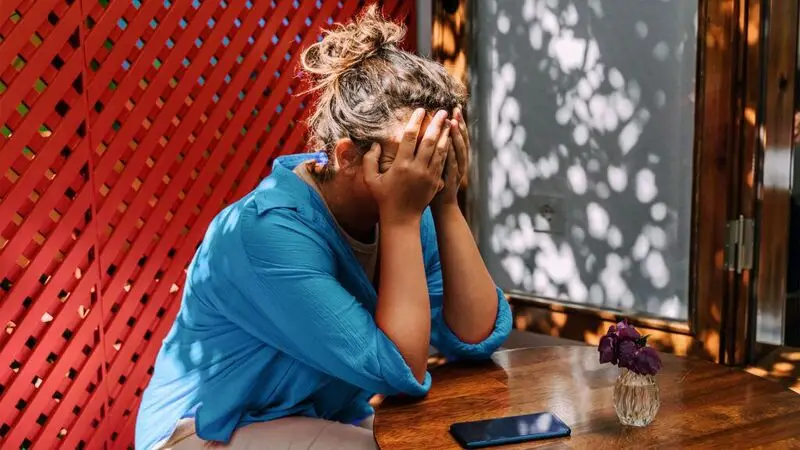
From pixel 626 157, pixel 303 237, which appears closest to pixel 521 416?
pixel 303 237

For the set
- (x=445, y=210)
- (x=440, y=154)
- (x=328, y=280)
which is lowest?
(x=328, y=280)

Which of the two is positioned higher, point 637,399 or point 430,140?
point 430,140

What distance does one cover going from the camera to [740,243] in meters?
2.18

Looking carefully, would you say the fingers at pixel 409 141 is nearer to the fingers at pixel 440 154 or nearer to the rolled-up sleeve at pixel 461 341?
the fingers at pixel 440 154

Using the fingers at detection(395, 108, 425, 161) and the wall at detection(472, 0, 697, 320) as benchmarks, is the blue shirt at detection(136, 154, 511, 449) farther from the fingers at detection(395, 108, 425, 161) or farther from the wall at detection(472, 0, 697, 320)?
the wall at detection(472, 0, 697, 320)

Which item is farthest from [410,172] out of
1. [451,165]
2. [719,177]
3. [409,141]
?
[719,177]

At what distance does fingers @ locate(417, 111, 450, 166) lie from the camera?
1.47 meters

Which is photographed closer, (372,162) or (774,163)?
(372,162)

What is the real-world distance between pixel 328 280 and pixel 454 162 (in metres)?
0.35

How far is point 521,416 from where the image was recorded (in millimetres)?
1387

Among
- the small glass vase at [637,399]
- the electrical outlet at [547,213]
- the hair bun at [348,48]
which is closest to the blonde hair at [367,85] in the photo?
the hair bun at [348,48]

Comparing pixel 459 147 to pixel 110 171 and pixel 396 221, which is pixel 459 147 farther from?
pixel 110 171

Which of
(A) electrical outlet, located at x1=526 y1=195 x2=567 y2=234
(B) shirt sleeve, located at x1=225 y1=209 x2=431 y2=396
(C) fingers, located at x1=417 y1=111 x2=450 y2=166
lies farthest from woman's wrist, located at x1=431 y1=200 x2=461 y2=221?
(A) electrical outlet, located at x1=526 y1=195 x2=567 y2=234

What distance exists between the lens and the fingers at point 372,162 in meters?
1.47
